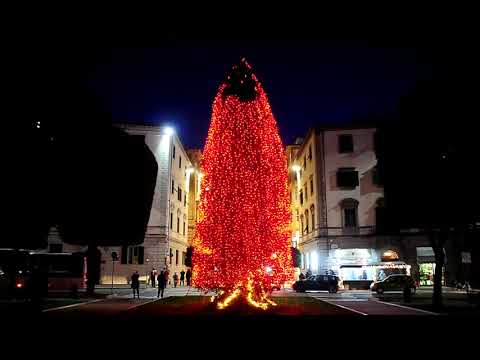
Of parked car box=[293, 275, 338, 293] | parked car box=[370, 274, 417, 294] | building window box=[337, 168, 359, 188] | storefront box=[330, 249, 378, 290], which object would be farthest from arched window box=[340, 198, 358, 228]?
parked car box=[370, 274, 417, 294]

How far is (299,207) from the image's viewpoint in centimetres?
5291

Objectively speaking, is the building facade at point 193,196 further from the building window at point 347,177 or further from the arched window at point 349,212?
the arched window at point 349,212

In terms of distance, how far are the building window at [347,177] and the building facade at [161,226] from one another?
18.1 meters

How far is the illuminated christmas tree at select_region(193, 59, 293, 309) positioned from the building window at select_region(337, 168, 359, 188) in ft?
82.5

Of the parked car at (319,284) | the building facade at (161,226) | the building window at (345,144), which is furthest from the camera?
the building window at (345,144)

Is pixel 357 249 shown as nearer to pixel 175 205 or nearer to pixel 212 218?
pixel 175 205

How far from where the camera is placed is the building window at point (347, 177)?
41.6m

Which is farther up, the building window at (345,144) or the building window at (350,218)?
the building window at (345,144)

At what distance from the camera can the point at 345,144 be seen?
4262 cm

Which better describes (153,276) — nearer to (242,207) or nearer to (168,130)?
(168,130)

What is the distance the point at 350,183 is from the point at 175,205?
19.8 m

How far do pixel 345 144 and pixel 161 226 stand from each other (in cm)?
2115

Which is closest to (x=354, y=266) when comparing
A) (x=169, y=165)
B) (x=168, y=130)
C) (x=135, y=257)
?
(x=135, y=257)

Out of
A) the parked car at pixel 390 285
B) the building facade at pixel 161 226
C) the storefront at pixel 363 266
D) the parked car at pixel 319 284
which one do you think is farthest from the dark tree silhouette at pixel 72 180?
the storefront at pixel 363 266
